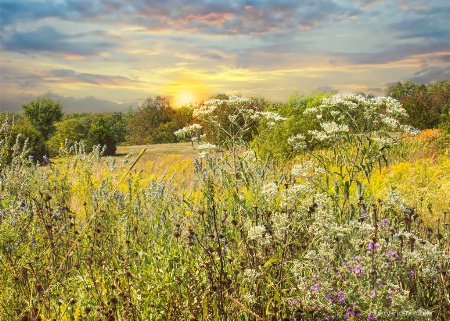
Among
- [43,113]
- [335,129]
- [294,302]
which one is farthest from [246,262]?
[43,113]

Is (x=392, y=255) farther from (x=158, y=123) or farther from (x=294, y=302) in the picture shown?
(x=158, y=123)

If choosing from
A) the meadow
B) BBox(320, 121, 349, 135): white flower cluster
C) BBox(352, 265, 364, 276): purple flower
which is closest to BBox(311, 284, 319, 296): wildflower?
the meadow

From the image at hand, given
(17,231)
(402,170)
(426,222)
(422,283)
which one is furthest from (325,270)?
(402,170)

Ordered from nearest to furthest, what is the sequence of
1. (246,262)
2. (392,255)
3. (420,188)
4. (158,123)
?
(392,255) → (246,262) → (420,188) → (158,123)

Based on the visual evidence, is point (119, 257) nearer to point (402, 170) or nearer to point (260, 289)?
point (260, 289)

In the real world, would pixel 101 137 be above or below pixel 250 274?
above

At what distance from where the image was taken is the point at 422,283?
12.3 ft

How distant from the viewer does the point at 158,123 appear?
58.0 metres

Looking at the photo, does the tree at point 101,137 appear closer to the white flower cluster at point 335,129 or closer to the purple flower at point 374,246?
the white flower cluster at point 335,129

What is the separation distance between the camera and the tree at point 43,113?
48.1m

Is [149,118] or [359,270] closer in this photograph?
[359,270]

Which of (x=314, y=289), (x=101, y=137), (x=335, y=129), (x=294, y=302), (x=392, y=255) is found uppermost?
(x=335, y=129)

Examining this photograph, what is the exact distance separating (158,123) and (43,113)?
14146 mm

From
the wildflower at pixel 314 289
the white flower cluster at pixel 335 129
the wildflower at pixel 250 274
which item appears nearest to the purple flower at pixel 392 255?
the wildflower at pixel 314 289
